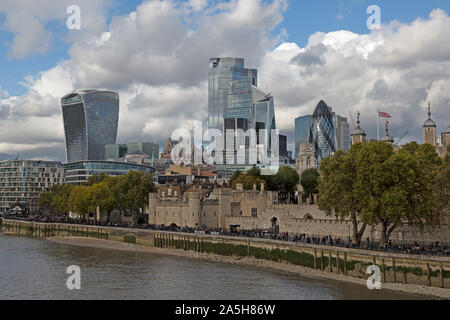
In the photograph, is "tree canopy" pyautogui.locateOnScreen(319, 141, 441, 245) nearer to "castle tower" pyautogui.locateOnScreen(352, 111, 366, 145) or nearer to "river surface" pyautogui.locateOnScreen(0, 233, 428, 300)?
"river surface" pyautogui.locateOnScreen(0, 233, 428, 300)

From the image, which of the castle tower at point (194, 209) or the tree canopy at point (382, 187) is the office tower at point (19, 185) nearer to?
Answer: the castle tower at point (194, 209)

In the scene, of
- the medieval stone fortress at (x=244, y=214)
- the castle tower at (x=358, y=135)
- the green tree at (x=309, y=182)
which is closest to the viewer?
the medieval stone fortress at (x=244, y=214)

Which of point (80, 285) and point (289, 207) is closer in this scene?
point (80, 285)

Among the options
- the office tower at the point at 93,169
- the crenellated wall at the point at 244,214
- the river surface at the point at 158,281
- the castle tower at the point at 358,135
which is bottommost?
the river surface at the point at 158,281

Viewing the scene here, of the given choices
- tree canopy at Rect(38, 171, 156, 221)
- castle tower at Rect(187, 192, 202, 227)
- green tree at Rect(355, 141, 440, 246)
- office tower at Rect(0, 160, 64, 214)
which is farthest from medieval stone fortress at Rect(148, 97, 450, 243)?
office tower at Rect(0, 160, 64, 214)

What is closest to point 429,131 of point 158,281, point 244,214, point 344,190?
point 244,214

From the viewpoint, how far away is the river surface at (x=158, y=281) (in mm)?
42250

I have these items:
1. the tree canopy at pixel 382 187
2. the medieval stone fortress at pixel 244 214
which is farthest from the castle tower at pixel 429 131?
A: the tree canopy at pixel 382 187

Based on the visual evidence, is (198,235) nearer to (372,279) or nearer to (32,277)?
(32,277)

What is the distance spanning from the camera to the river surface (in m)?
42.2

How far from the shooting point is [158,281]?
161 feet
